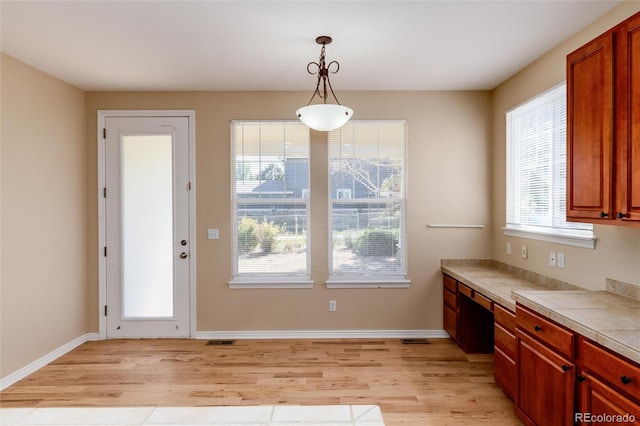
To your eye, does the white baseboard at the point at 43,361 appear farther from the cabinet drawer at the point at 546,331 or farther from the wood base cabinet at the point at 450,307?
the cabinet drawer at the point at 546,331

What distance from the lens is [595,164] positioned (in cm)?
210

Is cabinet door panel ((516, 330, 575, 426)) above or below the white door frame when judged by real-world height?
below

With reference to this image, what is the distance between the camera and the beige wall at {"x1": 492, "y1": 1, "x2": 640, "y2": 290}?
7.63 feet

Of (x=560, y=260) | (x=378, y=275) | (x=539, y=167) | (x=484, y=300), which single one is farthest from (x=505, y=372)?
(x=539, y=167)

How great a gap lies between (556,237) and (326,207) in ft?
7.01

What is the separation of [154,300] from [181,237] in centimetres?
75

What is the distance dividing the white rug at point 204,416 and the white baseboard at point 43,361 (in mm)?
433

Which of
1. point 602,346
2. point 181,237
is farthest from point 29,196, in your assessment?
point 602,346

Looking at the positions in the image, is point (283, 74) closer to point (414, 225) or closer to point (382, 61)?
point (382, 61)

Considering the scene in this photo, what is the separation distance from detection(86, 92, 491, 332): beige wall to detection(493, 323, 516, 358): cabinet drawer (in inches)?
49.6

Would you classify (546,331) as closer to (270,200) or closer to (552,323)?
(552,323)

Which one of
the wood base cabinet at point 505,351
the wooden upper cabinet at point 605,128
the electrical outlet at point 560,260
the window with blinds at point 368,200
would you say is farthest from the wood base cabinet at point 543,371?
the window with blinds at point 368,200

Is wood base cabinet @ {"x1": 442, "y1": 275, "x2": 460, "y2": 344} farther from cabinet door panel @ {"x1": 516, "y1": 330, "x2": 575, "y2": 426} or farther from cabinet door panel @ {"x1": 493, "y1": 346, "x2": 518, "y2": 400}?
cabinet door panel @ {"x1": 516, "y1": 330, "x2": 575, "y2": 426}

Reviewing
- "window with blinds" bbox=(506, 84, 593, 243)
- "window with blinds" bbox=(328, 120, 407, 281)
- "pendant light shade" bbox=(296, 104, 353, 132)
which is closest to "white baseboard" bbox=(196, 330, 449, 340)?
"window with blinds" bbox=(328, 120, 407, 281)
